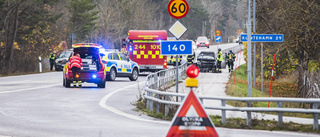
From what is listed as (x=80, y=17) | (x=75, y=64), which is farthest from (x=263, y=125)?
(x=80, y=17)

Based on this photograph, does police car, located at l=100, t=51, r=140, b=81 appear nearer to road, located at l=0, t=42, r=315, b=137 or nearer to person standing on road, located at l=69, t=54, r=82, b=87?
person standing on road, located at l=69, t=54, r=82, b=87

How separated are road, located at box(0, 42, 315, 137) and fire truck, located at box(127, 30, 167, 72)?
1405 centimetres

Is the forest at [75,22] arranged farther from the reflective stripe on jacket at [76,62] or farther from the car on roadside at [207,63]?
the reflective stripe on jacket at [76,62]

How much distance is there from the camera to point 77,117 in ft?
46.2

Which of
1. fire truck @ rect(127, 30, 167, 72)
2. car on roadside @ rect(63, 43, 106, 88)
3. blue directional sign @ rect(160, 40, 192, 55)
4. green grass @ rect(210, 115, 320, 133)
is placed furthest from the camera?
fire truck @ rect(127, 30, 167, 72)

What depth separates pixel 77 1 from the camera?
7450 centimetres

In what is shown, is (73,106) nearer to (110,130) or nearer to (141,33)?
(110,130)

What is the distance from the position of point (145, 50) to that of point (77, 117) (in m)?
22.5

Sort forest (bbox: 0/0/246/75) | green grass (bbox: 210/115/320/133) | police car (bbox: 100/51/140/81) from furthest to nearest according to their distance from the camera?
forest (bbox: 0/0/246/75) → police car (bbox: 100/51/140/81) → green grass (bbox: 210/115/320/133)

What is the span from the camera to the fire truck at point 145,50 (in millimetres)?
36188

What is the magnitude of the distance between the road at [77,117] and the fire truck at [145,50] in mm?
14046

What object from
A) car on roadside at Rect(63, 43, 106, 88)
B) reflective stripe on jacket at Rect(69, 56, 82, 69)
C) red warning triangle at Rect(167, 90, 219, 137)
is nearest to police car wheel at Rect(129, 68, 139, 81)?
car on roadside at Rect(63, 43, 106, 88)

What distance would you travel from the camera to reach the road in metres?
11.2

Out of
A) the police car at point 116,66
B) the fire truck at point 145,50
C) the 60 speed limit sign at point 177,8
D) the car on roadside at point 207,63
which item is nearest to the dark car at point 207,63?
the car on roadside at point 207,63
